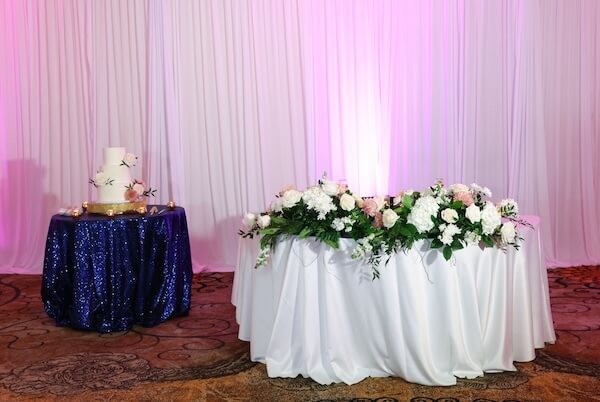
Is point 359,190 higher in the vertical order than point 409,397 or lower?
higher

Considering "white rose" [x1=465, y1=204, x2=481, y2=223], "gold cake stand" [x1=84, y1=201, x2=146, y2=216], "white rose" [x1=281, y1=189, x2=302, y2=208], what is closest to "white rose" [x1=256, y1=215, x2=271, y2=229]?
"white rose" [x1=281, y1=189, x2=302, y2=208]

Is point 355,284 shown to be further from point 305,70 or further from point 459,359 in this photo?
point 305,70

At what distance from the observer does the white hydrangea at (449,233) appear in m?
3.30

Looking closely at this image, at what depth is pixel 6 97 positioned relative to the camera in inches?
264

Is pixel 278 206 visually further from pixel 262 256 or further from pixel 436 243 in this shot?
→ pixel 436 243

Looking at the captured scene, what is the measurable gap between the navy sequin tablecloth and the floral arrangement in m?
1.14

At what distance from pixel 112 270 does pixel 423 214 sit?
7.05 feet

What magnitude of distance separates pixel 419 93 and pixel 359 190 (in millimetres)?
1049

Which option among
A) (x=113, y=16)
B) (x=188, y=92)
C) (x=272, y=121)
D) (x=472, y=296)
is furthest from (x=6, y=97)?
(x=472, y=296)

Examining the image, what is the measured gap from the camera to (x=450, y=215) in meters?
3.34

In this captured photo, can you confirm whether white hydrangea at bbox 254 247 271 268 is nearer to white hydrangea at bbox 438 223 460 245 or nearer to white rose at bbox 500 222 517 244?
white hydrangea at bbox 438 223 460 245

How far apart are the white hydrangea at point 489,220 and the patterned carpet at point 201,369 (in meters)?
0.74

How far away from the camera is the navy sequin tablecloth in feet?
14.7

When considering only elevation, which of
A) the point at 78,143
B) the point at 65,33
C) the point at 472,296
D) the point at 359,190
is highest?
the point at 65,33
